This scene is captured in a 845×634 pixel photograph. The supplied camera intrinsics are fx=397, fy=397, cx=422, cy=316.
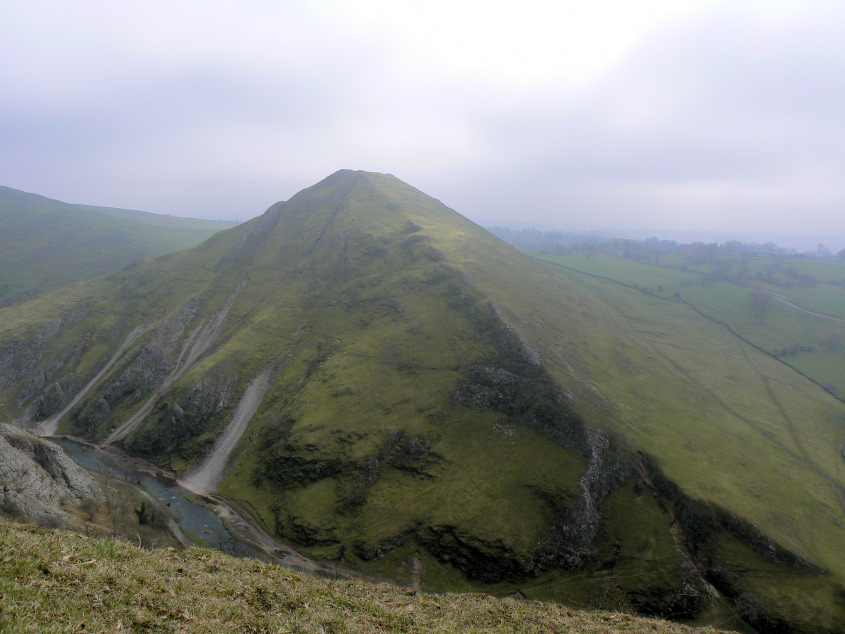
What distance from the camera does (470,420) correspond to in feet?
290

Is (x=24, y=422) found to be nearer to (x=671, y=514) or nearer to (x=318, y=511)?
(x=318, y=511)

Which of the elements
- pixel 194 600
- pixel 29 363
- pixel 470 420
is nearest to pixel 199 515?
pixel 470 420

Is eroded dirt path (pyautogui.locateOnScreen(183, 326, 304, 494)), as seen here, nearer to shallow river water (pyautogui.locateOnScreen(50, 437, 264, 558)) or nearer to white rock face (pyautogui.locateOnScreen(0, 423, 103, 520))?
shallow river water (pyautogui.locateOnScreen(50, 437, 264, 558))

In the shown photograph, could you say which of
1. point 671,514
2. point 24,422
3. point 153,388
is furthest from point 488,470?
point 24,422

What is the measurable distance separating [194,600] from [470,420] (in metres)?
71.7

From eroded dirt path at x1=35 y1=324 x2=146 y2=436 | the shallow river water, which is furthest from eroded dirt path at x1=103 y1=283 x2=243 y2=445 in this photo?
eroded dirt path at x1=35 y1=324 x2=146 y2=436

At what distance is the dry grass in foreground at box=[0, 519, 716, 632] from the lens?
16.0 meters

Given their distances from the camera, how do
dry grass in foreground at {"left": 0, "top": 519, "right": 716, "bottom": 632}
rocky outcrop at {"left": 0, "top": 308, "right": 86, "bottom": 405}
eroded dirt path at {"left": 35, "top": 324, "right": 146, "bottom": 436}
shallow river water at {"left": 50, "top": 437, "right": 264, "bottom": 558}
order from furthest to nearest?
rocky outcrop at {"left": 0, "top": 308, "right": 86, "bottom": 405}
eroded dirt path at {"left": 35, "top": 324, "right": 146, "bottom": 436}
shallow river water at {"left": 50, "top": 437, "right": 264, "bottom": 558}
dry grass in foreground at {"left": 0, "top": 519, "right": 716, "bottom": 632}

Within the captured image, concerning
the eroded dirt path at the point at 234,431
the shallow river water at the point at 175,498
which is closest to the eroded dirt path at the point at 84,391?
the shallow river water at the point at 175,498

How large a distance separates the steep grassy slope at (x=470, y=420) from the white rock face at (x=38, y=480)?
98.8ft

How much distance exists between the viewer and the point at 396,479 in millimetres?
80438

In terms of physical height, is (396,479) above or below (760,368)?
below

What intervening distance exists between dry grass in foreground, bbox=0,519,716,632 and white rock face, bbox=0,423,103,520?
3192 centimetres

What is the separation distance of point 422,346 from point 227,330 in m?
72.6
